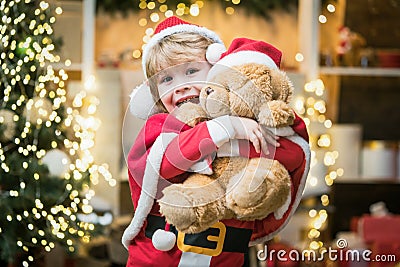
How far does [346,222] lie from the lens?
2553 mm

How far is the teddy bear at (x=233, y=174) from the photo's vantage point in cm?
102

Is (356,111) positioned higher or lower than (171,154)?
lower

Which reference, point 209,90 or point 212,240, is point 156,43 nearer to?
point 209,90

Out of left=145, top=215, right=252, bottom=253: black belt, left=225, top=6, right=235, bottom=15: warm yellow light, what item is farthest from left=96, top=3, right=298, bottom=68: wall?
left=145, top=215, right=252, bottom=253: black belt

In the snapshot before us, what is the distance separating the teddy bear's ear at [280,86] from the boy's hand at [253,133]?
48 mm

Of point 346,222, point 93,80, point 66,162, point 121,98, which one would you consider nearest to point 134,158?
point 121,98

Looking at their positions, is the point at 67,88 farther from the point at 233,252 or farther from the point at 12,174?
the point at 233,252

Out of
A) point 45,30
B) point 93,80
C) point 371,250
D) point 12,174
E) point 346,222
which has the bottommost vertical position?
point 346,222

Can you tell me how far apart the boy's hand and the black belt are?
0.12 m

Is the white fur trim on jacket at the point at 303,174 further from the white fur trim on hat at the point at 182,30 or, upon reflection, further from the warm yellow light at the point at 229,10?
the warm yellow light at the point at 229,10

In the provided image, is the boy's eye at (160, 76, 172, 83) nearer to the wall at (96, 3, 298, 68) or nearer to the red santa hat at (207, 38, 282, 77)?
the red santa hat at (207, 38, 282, 77)

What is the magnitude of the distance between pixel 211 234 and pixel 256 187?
0.09 m

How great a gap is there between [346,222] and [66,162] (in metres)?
1.28

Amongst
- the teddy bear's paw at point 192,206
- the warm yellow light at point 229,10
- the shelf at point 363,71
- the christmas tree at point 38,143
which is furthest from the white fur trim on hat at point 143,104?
the shelf at point 363,71
